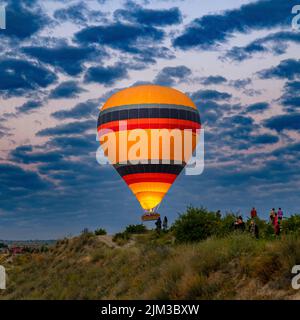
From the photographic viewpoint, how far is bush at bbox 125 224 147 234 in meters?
57.0

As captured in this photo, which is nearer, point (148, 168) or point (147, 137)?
point (147, 137)

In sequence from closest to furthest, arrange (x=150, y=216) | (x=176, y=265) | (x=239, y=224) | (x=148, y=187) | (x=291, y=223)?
(x=176, y=265)
(x=291, y=223)
(x=239, y=224)
(x=148, y=187)
(x=150, y=216)

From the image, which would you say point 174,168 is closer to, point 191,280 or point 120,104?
point 120,104

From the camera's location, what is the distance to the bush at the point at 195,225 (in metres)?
37.4

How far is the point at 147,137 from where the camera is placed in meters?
54.3

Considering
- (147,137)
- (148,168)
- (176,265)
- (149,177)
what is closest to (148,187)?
→ (149,177)

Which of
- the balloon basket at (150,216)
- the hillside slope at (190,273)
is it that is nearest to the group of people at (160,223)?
the balloon basket at (150,216)

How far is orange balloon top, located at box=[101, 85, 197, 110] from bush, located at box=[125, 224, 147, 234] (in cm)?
1283

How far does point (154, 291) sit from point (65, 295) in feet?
50.3

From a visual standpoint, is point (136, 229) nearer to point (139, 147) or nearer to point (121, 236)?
point (121, 236)

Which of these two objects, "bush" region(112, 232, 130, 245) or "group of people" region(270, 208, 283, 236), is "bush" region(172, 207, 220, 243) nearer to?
"group of people" region(270, 208, 283, 236)

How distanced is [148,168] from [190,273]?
33449 millimetres

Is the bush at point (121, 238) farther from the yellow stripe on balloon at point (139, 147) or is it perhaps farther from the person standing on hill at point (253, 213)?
the person standing on hill at point (253, 213)

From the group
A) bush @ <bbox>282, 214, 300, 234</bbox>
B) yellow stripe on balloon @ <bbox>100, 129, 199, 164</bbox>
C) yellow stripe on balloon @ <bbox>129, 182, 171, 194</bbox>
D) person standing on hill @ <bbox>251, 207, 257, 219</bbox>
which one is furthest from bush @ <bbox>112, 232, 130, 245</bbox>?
bush @ <bbox>282, 214, 300, 234</bbox>
